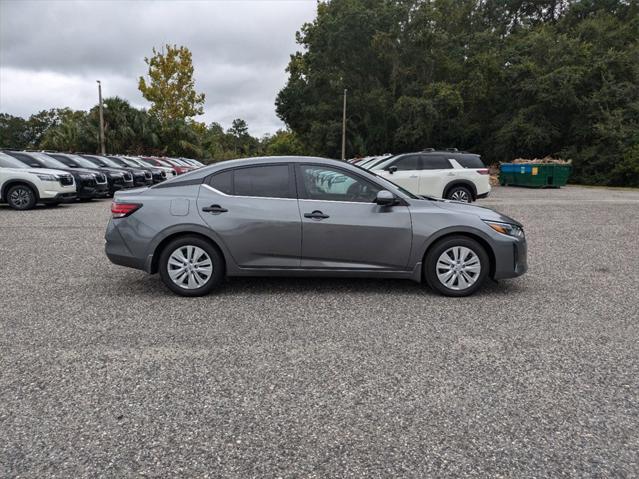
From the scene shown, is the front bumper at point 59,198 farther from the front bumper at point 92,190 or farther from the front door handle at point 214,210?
the front door handle at point 214,210

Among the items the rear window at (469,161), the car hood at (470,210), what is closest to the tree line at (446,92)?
Result: the rear window at (469,161)

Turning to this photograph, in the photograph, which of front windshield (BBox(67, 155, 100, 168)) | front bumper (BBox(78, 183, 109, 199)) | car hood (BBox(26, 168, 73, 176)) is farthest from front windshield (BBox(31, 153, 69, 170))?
front windshield (BBox(67, 155, 100, 168))

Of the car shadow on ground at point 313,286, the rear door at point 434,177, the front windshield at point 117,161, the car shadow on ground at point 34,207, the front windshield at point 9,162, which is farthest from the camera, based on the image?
the front windshield at point 117,161

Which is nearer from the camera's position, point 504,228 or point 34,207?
point 504,228

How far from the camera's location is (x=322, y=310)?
4.87 m

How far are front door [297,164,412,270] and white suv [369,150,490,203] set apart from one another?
Result: 28.7 feet

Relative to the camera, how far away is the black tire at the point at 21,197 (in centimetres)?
1321

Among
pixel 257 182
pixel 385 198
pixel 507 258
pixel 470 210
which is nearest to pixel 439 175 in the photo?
pixel 470 210

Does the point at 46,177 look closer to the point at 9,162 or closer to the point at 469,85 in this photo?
the point at 9,162

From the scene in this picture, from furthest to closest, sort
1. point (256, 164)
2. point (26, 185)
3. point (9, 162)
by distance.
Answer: point (9, 162), point (26, 185), point (256, 164)

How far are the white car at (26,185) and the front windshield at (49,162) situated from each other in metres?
1.27

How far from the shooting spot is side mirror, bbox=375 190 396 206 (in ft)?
17.1

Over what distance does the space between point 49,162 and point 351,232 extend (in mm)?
12961

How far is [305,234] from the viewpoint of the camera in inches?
206
